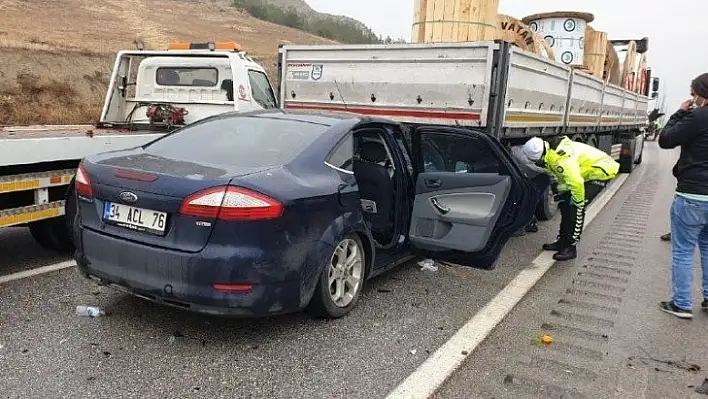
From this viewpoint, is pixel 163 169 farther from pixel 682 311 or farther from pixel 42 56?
pixel 42 56

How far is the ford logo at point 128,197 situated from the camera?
318cm

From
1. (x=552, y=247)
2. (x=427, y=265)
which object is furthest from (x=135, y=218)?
(x=552, y=247)

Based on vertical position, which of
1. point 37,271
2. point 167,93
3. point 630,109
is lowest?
point 37,271

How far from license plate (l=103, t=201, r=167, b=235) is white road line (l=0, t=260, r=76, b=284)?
5.20 ft

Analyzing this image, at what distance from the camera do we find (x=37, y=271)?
179 inches

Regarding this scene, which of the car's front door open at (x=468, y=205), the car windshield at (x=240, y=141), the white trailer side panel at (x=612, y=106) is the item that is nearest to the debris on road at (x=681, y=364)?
the car's front door open at (x=468, y=205)

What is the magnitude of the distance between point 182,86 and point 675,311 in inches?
222

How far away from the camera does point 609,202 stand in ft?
32.4

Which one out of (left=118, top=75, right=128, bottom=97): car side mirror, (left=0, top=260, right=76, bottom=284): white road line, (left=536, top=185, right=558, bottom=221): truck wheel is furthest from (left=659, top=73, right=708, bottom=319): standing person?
(left=118, top=75, right=128, bottom=97): car side mirror

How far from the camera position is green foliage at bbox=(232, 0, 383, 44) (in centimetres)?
7319

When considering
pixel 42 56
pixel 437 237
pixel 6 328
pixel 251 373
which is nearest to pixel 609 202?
pixel 437 237

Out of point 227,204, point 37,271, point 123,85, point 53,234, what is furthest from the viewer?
point 123,85

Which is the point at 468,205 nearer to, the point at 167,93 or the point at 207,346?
the point at 207,346

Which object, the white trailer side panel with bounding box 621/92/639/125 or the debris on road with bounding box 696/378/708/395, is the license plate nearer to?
the debris on road with bounding box 696/378/708/395
